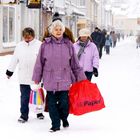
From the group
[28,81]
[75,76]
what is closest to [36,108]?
[28,81]

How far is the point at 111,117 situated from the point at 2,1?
522 inches

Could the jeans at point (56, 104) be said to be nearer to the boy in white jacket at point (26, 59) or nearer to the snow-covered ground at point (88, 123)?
the snow-covered ground at point (88, 123)

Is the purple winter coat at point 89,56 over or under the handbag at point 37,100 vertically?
over

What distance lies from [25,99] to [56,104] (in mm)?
858

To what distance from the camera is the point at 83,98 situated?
7.33 metres

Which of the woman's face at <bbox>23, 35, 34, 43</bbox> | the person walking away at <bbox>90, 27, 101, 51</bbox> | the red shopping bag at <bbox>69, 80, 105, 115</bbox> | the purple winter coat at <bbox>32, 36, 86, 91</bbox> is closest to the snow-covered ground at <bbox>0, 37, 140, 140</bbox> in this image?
the red shopping bag at <bbox>69, 80, 105, 115</bbox>

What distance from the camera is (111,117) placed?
8.45 meters

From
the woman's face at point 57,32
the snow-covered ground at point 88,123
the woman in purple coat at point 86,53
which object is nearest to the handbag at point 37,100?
the snow-covered ground at point 88,123

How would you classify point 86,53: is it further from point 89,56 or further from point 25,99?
point 25,99

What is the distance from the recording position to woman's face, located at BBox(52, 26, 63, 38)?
7070 millimetres

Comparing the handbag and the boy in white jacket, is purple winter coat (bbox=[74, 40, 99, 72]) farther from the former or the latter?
the handbag

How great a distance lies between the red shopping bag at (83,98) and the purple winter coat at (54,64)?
24cm

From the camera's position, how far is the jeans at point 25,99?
7941mm

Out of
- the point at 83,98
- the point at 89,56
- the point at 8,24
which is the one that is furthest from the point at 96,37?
the point at 83,98
